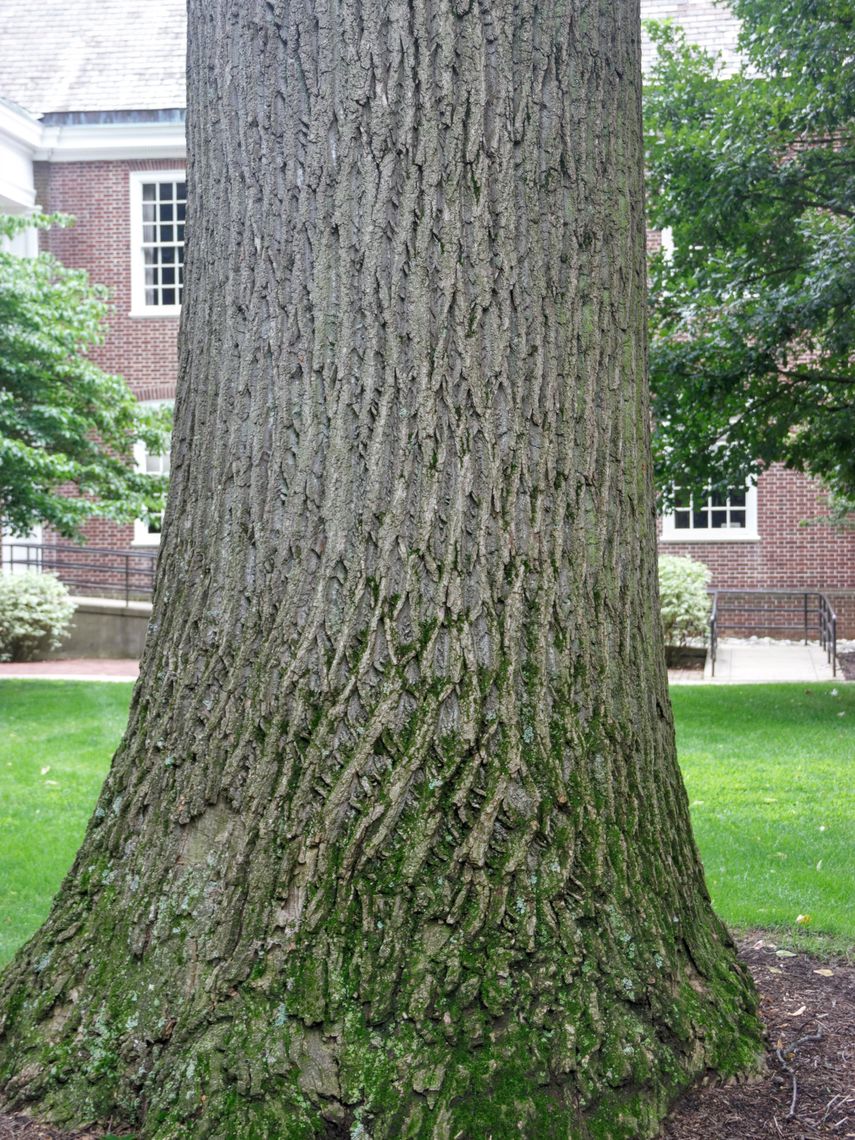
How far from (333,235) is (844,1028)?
260cm

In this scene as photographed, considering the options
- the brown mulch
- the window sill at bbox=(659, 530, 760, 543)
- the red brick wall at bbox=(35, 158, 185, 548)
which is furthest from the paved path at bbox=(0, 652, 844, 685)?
the brown mulch

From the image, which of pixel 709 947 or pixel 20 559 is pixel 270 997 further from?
pixel 20 559

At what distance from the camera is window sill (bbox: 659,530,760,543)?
2045 centimetres

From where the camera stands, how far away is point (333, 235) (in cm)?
290

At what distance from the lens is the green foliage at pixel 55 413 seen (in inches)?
457

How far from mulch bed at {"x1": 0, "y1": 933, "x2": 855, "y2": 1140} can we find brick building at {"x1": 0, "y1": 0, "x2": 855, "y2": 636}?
17374 mm

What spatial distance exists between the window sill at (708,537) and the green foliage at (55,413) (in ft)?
34.2

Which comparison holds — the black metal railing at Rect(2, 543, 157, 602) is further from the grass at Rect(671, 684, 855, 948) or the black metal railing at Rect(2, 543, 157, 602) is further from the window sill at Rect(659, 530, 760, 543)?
the grass at Rect(671, 684, 855, 948)

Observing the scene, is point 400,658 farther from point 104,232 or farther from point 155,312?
point 104,232

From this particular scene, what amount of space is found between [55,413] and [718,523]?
12890 millimetres

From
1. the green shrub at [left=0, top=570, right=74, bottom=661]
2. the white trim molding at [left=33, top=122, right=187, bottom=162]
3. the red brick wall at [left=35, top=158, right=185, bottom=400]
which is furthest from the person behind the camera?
the red brick wall at [left=35, top=158, right=185, bottom=400]

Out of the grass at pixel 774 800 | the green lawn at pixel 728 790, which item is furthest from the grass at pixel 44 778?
the grass at pixel 774 800

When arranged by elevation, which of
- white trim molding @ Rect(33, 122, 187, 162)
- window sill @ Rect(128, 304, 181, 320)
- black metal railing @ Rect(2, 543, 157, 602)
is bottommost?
black metal railing @ Rect(2, 543, 157, 602)

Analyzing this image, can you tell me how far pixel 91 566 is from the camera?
20.5 meters
